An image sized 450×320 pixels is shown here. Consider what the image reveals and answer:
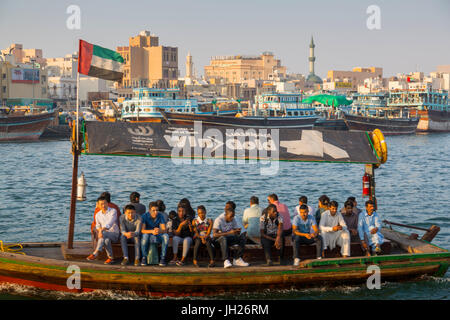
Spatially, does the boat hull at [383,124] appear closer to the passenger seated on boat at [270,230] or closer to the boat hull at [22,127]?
the boat hull at [22,127]

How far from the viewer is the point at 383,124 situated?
287ft

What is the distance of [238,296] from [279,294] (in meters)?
0.84

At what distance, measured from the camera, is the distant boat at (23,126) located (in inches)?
2758

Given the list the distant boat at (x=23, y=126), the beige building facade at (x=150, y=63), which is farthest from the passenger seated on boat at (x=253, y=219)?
the beige building facade at (x=150, y=63)

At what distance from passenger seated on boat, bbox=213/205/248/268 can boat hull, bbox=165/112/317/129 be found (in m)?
52.9

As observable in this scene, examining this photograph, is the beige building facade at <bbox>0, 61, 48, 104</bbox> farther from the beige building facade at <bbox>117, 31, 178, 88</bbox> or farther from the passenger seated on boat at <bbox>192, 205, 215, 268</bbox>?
the passenger seated on boat at <bbox>192, 205, 215, 268</bbox>

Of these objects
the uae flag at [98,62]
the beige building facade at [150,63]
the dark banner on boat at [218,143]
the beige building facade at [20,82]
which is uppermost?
the beige building facade at [150,63]

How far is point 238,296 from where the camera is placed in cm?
1230

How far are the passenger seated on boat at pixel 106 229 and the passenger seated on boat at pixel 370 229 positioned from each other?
518 centimetres

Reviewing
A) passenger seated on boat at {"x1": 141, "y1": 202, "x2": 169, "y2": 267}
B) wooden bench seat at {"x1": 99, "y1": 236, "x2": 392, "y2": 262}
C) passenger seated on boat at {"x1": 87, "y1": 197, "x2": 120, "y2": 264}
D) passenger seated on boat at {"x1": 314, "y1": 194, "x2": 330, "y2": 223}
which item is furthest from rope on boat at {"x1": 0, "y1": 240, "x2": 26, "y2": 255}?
passenger seated on boat at {"x1": 314, "y1": 194, "x2": 330, "y2": 223}

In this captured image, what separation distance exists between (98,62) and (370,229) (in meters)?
6.83

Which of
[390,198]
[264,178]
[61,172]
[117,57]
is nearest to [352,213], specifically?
[117,57]
